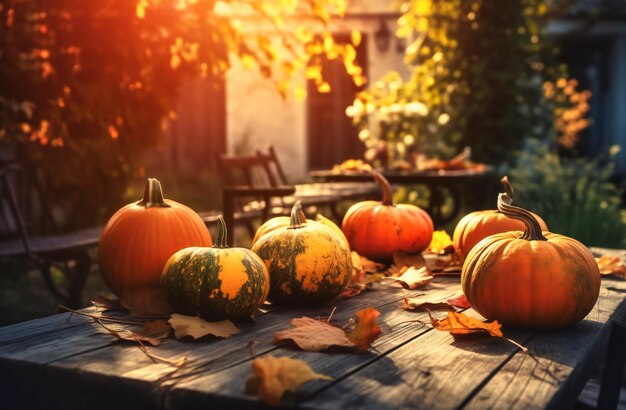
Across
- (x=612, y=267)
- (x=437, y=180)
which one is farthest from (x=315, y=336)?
(x=437, y=180)

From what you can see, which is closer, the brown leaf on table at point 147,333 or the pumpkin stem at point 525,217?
the brown leaf on table at point 147,333

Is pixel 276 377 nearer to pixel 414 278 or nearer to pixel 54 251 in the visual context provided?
pixel 414 278

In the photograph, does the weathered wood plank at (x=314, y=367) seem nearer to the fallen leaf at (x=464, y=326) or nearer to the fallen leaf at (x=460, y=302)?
the fallen leaf at (x=464, y=326)

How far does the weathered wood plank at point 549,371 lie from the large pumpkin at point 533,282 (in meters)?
0.05

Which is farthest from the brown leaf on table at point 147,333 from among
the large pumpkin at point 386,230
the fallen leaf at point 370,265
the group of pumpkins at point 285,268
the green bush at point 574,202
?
the green bush at point 574,202

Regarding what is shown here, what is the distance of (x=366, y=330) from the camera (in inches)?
59.8

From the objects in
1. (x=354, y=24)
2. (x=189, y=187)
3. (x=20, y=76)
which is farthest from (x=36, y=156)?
(x=354, y=24)

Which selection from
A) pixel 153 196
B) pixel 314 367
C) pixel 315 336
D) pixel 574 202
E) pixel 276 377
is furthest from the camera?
pixel 574 202

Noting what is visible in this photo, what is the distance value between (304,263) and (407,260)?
74 cm

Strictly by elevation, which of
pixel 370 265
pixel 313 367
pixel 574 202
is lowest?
pixel 574 202

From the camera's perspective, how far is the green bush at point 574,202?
5.75 m

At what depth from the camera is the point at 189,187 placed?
11.2m

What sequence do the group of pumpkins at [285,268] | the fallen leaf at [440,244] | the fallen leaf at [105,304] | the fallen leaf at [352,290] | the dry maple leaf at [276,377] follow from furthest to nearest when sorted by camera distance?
the fallen leaf at [440,244], the fallen leaf at [352,290], the fallen leaf at [105,304], the group of pumpkins at [285,268], the dry maple leaf at [276,377]

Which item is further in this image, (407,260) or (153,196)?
(407,260)
